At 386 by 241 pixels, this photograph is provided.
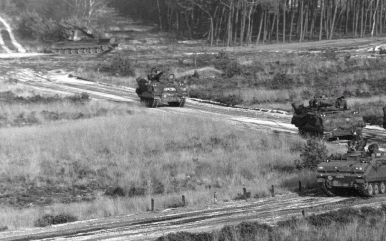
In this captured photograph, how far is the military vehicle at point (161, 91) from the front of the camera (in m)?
46.7

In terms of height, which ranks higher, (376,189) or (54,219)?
(376,189)

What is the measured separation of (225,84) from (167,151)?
27.8 metres

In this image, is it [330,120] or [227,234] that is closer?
[227,234]

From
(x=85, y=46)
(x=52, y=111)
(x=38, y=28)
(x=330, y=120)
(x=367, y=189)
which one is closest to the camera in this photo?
(x=367, y=189)

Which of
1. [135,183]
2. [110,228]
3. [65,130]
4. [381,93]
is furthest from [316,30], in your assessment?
[110,228]

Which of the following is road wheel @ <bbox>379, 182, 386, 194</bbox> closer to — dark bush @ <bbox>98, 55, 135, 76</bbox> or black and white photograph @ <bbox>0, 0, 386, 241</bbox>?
black and white photograph @ <bbox>0, 0, 386, 241</bbox>

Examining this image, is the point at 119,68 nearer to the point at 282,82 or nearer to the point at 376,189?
the point at 282,82

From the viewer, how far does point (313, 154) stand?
2689 cm

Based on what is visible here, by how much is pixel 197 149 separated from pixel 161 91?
14.7 metres

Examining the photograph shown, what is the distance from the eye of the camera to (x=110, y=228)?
17266mm

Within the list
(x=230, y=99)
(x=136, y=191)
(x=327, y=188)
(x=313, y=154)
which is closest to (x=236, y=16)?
(x=230, y=99)

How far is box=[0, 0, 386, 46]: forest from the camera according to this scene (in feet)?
373

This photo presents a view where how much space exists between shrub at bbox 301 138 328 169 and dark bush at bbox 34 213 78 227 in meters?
11.0

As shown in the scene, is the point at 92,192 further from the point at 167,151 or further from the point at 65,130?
the point at 65,130
